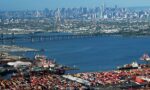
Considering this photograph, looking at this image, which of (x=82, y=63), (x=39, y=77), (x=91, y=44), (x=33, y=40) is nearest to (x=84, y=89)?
(x=39, y=77)

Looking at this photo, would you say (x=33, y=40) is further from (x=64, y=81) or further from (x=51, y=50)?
(x=64, y=81)

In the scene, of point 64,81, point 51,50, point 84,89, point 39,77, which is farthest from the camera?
point 51,50

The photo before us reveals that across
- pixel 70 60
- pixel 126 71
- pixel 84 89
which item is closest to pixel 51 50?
pixel 70 60

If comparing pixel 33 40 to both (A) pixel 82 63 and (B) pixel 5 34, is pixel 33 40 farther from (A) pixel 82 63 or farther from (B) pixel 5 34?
(A) pixel 82 63

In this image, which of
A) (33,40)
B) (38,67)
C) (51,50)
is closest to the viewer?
(38,67)

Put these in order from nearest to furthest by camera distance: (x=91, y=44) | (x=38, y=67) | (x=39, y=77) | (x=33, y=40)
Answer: (x=39, y=77) → (x=38, y=67) → (x=91, y=44) → (x=33, y=40)

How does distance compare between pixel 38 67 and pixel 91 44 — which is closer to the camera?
pixel 38 67
